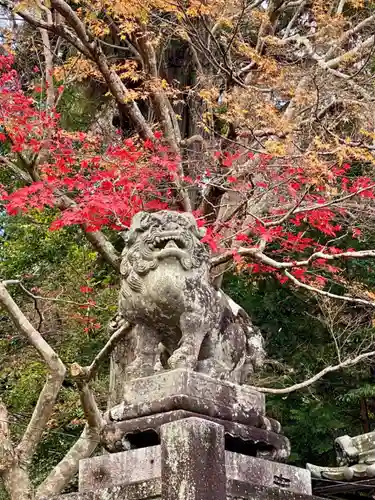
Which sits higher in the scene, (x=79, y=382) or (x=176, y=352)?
(x=79, y=382)

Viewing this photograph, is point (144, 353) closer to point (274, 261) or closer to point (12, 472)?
point (274, 261)

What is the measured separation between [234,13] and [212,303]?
676 cm

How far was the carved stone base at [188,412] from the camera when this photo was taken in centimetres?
443

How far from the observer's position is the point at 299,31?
1313 centimetres

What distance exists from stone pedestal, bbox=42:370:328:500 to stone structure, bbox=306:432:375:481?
4.64ft

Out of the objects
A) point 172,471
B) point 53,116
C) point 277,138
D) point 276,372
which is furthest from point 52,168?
point 172,471

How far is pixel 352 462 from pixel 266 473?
2.13 metres

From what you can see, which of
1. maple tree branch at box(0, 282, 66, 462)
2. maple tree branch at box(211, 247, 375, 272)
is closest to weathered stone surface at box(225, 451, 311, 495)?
maple tree branch at box(211, 247, 375, 272)

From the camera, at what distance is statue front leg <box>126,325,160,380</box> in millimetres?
4926

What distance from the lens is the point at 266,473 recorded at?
467 cm

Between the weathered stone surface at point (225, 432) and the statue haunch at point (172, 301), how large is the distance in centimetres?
44

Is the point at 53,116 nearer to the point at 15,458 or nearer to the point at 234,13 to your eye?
the point at 234,13

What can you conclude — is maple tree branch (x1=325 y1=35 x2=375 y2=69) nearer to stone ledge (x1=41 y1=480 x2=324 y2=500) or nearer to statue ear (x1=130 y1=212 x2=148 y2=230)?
statue ear (x1=130 y1=212 x2=148 y2=230)

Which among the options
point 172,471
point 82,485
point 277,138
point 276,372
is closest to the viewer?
point 172,471
